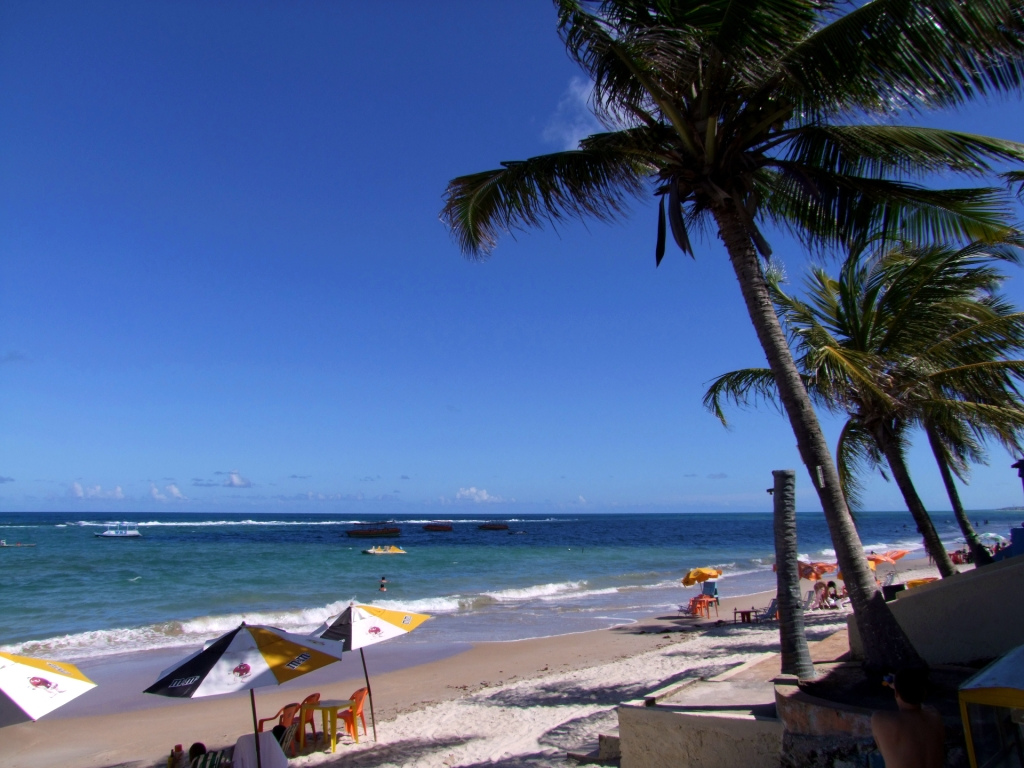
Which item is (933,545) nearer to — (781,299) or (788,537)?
(781,299)

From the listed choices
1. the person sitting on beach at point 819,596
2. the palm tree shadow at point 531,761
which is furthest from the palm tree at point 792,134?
the person sitting on beach at point 819,596

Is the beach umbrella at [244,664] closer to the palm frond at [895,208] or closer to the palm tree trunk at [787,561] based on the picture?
the palm tree trunk at [787,561]

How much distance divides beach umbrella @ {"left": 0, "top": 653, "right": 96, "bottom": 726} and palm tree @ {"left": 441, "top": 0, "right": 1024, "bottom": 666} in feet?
18.6

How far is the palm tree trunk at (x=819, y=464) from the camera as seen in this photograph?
A: 454cm

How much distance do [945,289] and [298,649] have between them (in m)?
8.38

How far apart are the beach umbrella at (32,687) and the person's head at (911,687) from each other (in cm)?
617

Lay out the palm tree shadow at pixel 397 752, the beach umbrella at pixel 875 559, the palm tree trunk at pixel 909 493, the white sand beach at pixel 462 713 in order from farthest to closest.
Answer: the beach umbrella at pixel 875 559
the palm tree trunk at pixel 909 493
the white sand beach at pixel 462 713
the palm tree shadow at pixel 397 752

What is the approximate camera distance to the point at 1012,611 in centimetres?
526

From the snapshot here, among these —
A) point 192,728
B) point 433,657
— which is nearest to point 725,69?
point 192,728

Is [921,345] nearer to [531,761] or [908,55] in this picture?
[908,55]

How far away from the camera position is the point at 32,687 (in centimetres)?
571

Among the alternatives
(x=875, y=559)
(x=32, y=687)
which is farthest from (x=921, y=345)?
(x=875, y=559)

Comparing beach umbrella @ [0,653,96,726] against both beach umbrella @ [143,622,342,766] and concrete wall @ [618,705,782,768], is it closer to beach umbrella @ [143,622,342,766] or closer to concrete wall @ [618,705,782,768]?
beach umbrella @ [143,622,342,766]

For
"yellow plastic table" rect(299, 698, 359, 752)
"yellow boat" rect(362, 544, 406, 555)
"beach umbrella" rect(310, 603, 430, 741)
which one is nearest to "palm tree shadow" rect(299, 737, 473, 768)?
"yellow plastic table" rect(299, 698, 359, 752)
